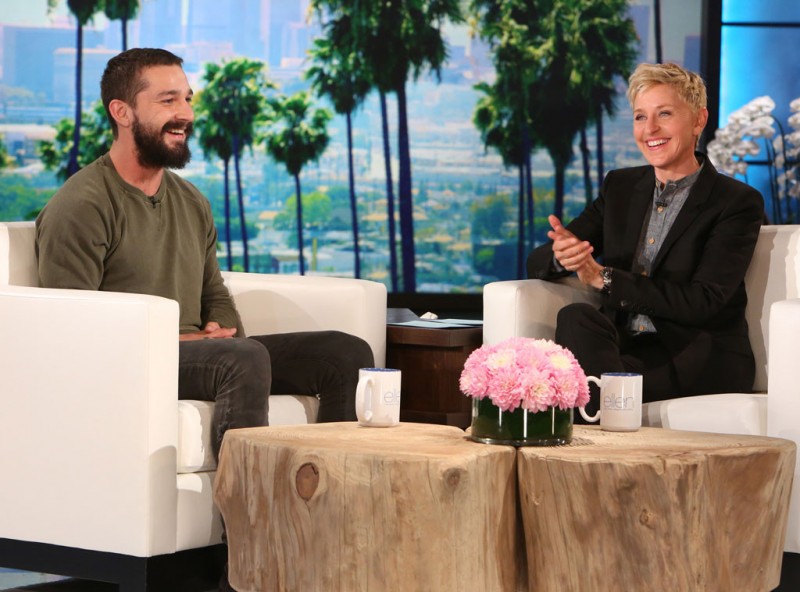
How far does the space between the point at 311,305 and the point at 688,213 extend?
1.04 metres

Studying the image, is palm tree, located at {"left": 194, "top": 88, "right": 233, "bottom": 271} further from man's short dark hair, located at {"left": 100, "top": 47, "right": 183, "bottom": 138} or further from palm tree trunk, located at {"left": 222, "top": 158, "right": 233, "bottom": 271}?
man's short dark hair, located at {"left": 100, "top": 47, "right": 183, "bottom": 138}

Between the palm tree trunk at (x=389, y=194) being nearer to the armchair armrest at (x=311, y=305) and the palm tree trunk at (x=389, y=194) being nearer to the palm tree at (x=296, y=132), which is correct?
the palm tree at (x=296, y=132)

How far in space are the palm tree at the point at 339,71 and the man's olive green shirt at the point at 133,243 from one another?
12.9ft

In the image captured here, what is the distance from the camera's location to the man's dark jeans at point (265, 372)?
8.83 feet

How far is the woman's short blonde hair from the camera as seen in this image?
3285 millimetres

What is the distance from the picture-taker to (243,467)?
7.50 ft

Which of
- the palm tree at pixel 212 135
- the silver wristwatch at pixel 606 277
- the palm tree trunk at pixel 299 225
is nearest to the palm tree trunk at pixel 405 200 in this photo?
the palm tree trunk at pixel 299 225

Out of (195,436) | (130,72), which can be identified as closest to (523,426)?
(195,436)

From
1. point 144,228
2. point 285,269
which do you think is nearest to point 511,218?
point 285,269

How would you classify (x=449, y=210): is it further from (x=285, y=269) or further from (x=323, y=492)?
(x=323, y=492)

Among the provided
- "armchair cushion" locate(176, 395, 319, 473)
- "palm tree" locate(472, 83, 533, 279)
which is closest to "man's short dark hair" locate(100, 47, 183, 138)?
"armchair cushion" locate(176, 395, 319, 473)

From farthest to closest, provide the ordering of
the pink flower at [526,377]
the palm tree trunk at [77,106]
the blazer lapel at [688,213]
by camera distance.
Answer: the palm tree trunk at [77,106] → the blazer lapel at [688,213] → the pink flower at [526,377]

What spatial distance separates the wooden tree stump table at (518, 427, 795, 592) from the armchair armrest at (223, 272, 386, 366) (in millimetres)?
1200

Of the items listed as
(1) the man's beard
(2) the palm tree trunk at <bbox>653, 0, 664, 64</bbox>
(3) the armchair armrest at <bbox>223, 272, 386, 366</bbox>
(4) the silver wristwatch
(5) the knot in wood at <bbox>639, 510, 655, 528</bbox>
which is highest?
(2) the palm tree trunk at <bbox>653, 0, 664, 64</bbox>
